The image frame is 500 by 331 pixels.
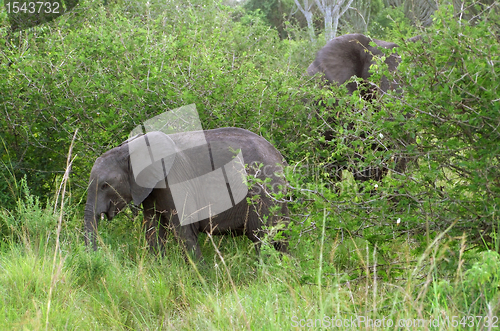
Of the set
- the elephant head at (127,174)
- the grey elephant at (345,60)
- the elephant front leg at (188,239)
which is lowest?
the elephant front leg at (188,239)

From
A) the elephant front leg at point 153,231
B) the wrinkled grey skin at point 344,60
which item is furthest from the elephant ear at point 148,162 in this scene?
the wrinkled grey skin at point 344,60

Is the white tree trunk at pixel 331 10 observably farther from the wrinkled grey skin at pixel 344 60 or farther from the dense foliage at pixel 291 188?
the dense foliage at pixel 291 188

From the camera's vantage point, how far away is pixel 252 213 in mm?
4238

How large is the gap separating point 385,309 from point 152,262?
183 centimetres

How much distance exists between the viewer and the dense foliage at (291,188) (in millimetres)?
2699

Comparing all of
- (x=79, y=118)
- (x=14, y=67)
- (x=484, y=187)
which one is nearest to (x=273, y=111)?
(x=79, y=118)

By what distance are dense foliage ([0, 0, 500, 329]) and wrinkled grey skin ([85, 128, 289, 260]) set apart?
0.23 m

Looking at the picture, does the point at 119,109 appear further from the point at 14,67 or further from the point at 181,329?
the point at 181,329

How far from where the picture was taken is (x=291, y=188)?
312 cm

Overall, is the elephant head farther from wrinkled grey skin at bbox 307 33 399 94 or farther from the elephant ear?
wrinkled grey skin at bbox 307 33 399 94

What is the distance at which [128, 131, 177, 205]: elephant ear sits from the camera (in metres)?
4.16

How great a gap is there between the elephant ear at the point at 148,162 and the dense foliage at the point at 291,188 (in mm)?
496

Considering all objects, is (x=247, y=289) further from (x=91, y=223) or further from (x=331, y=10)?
(x=331, y=10)

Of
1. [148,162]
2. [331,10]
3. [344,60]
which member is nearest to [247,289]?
[148,162]
